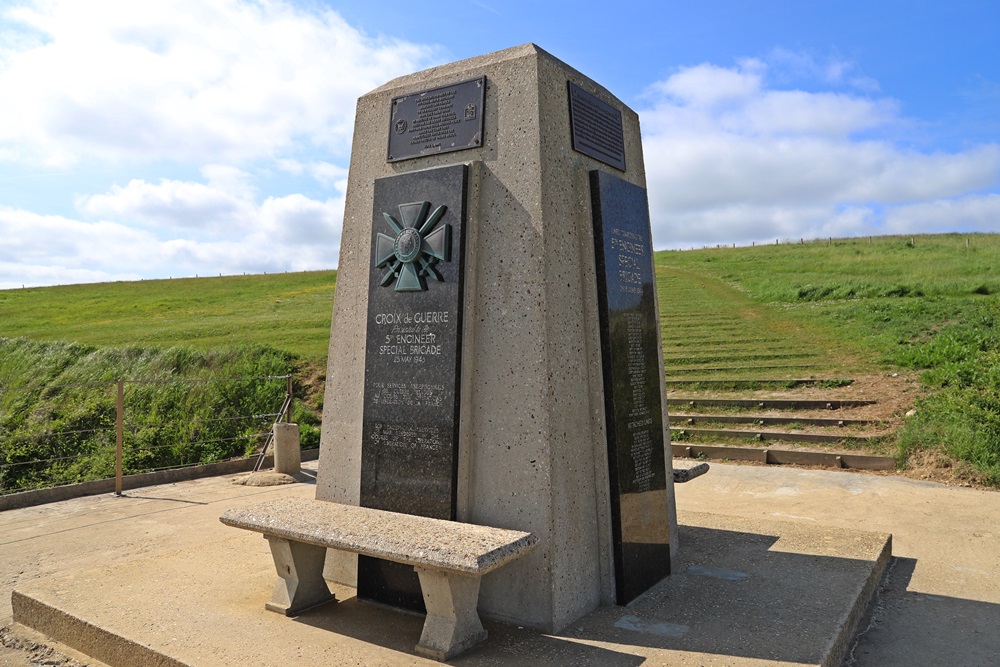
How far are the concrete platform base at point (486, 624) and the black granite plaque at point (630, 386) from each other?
29 cm

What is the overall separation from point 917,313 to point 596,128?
17117mm

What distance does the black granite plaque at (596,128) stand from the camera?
4.53 meters

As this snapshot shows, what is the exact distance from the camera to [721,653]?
353 cm

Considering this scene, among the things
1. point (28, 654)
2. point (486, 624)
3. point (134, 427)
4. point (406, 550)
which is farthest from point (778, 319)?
point (28, 654)

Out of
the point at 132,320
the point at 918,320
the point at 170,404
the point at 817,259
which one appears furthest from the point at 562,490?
the point at 817,259

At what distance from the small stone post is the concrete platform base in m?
5.11

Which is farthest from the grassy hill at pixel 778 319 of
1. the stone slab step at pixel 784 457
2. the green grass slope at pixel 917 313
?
the stone slab step at pixel 784 457

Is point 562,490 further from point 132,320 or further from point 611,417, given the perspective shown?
point 132,320

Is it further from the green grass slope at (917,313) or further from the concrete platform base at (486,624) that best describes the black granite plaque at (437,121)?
the green grass slope at (917,313)

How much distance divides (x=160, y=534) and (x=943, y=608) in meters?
7.06

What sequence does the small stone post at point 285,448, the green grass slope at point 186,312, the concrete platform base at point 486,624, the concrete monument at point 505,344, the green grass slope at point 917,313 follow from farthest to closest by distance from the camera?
the green grass slope at point 186,312, the small stone post at point 285,448, the green grass slope at point 917,313, the concrete monument at point 505,344, the concrete platform base at point 486,624

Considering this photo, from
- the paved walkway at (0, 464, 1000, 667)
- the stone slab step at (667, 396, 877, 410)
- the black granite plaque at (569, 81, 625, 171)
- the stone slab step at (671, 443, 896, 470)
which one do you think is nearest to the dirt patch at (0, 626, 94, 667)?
the paved walkway at (0, 464, 1000, 667)

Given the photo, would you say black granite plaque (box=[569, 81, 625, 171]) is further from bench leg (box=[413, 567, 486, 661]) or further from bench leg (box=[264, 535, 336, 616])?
bench leg (box=[264, 535, 336, 616])

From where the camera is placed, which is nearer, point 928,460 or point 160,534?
point 160,534
